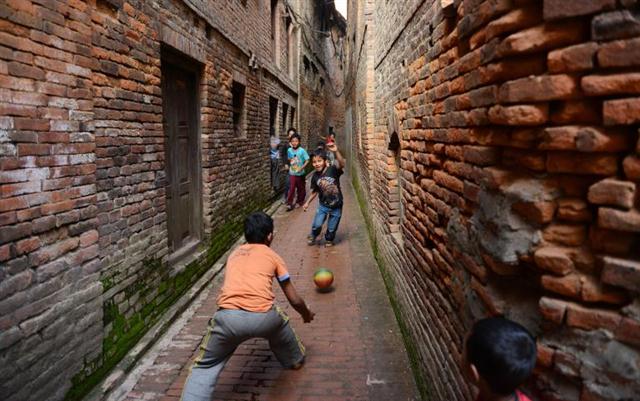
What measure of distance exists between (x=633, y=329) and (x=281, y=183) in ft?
36.1

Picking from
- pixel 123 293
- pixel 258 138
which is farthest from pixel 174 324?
pixel 258 138

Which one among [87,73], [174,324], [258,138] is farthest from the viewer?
[258,138]

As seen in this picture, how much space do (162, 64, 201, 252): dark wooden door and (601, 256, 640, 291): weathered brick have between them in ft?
16.2

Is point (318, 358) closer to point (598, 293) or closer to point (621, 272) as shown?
point (598, 293)

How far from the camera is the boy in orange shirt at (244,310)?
10.1 feet

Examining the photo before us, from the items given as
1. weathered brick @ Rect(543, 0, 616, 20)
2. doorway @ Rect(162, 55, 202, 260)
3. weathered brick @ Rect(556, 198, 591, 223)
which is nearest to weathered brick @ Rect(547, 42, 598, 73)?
weathered brick @ Rect(543, 0, 616, 20)

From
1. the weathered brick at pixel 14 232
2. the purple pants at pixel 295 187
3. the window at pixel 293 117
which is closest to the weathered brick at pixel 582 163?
the weathered brick at pixel 14 232

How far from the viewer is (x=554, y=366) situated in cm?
164

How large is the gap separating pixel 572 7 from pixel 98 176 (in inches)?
139

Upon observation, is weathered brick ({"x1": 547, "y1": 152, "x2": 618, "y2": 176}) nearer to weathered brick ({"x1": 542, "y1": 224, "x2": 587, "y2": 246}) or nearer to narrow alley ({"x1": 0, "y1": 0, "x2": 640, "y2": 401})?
narrow alley ({"x1": 0, "y1": 0, "x2": 640, "y2": 401})

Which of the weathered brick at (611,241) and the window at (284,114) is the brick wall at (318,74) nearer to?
the window at (284,114)

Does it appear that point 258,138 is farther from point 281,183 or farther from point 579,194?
point 579,194

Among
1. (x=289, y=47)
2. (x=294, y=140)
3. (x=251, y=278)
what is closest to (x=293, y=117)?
(x=289, y=47)

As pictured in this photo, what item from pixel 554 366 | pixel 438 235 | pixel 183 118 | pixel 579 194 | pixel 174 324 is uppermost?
pixel 183 118
